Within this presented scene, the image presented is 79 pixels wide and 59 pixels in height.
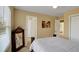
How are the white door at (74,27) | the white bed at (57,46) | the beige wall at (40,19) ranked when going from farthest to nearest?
the white door at (74,27)
the beige wall at (40,19)
the white bed at (57,46)

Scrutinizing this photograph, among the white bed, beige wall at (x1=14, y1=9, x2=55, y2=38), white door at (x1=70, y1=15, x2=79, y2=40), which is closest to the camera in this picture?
the white bed

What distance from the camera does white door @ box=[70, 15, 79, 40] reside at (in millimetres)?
3040

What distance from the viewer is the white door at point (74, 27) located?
9.97 ft

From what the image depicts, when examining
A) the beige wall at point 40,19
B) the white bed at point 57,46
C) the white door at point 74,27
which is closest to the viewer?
the white bed at point 57,46

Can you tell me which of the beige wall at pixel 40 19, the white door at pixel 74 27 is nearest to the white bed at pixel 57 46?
the beige wall at pixel 40 19

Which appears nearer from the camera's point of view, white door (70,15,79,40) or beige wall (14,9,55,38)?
beige wall (14,9,55,38)

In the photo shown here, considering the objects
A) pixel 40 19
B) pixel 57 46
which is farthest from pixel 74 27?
pixel 57 46

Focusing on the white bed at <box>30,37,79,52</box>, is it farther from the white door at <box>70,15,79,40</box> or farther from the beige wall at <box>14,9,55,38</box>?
the white door at <box>70,15,79,40</box>

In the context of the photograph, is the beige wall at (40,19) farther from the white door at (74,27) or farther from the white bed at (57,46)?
the white door at (74,27)

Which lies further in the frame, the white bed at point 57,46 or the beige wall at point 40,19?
the beige wall at point 40,19

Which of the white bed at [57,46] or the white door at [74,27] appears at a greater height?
the white door at [74,27]

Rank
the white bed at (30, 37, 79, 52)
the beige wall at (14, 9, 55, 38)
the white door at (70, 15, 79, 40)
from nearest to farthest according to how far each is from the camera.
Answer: the white bed at (30, 37, 79, 52), the beige wall at (14, 9, 55, 38), the white door at (70, 15, 79, 40)

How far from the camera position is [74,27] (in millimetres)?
3141

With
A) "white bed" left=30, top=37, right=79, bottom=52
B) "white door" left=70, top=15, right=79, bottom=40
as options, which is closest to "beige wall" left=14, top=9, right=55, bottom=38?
"white bed" left=30, top=37, right=79, bottom=52
